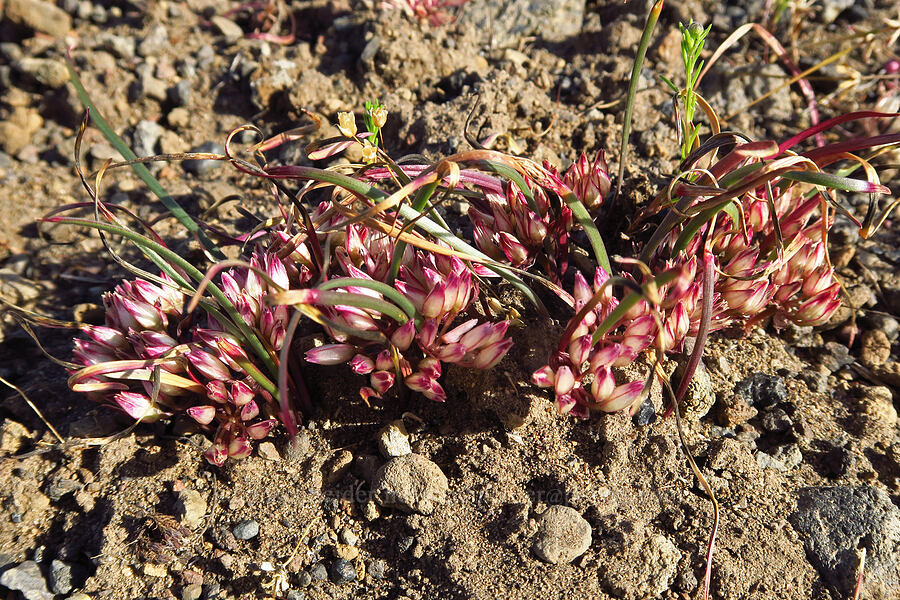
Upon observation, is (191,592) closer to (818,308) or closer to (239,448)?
(239,448)

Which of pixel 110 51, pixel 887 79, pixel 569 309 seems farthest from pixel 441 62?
pixel 887 79

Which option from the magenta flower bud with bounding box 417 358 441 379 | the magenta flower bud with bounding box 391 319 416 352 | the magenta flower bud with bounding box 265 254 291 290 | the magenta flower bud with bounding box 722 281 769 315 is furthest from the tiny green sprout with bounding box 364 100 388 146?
the magenta flower bud with bounding box 722 281 769 315

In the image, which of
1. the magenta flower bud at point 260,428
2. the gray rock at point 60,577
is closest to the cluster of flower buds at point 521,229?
the magenta flower bud at point 260,428

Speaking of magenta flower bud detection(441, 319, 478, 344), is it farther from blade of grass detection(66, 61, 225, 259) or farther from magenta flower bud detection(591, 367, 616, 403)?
blade of grass detection(66, 61, 225, 259)

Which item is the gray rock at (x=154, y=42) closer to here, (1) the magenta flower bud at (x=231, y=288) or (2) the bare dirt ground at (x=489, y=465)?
(2) the bare dirt ground at (x=489, y=465)

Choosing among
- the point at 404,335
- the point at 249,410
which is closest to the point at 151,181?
the point at 249,410
